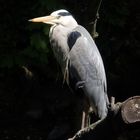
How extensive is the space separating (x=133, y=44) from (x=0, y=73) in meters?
1.36

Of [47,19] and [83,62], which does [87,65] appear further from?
[47,19]

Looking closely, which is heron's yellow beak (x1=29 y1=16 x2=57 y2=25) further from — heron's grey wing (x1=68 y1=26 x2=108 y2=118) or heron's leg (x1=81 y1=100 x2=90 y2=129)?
heron's leg (x1=81 y1=100 x2=90 y2=129)

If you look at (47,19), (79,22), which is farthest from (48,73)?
(47,19)

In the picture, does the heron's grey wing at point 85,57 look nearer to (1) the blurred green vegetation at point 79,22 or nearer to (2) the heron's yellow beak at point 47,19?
(2) the heron's yellow beak at point 47,19

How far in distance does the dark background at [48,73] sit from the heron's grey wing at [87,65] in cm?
121

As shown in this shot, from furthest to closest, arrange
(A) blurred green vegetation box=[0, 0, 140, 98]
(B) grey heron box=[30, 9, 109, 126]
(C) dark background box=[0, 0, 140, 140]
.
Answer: (C) dark background box=[0, 0, 140, 140]
(A) blurred green vegetation box=[0, 0, 140, 98]
(B) grey heron box=[30, 9, 109, 126]

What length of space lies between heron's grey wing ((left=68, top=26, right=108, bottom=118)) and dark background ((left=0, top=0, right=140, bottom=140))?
1.21 m

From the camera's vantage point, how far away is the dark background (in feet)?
15.2

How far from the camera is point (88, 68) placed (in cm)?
331

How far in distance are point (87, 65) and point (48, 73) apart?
1.62 m

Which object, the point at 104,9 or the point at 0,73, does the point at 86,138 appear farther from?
the point at 0,73

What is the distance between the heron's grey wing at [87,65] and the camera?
326 centimetres

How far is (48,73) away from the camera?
16.0ft

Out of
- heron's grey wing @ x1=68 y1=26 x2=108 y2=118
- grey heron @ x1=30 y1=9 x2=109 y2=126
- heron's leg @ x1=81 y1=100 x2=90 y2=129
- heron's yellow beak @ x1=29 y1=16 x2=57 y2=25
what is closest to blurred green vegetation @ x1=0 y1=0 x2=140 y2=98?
heron's yellow beak @ x1=29 y1=16 x2=57 y2=25
